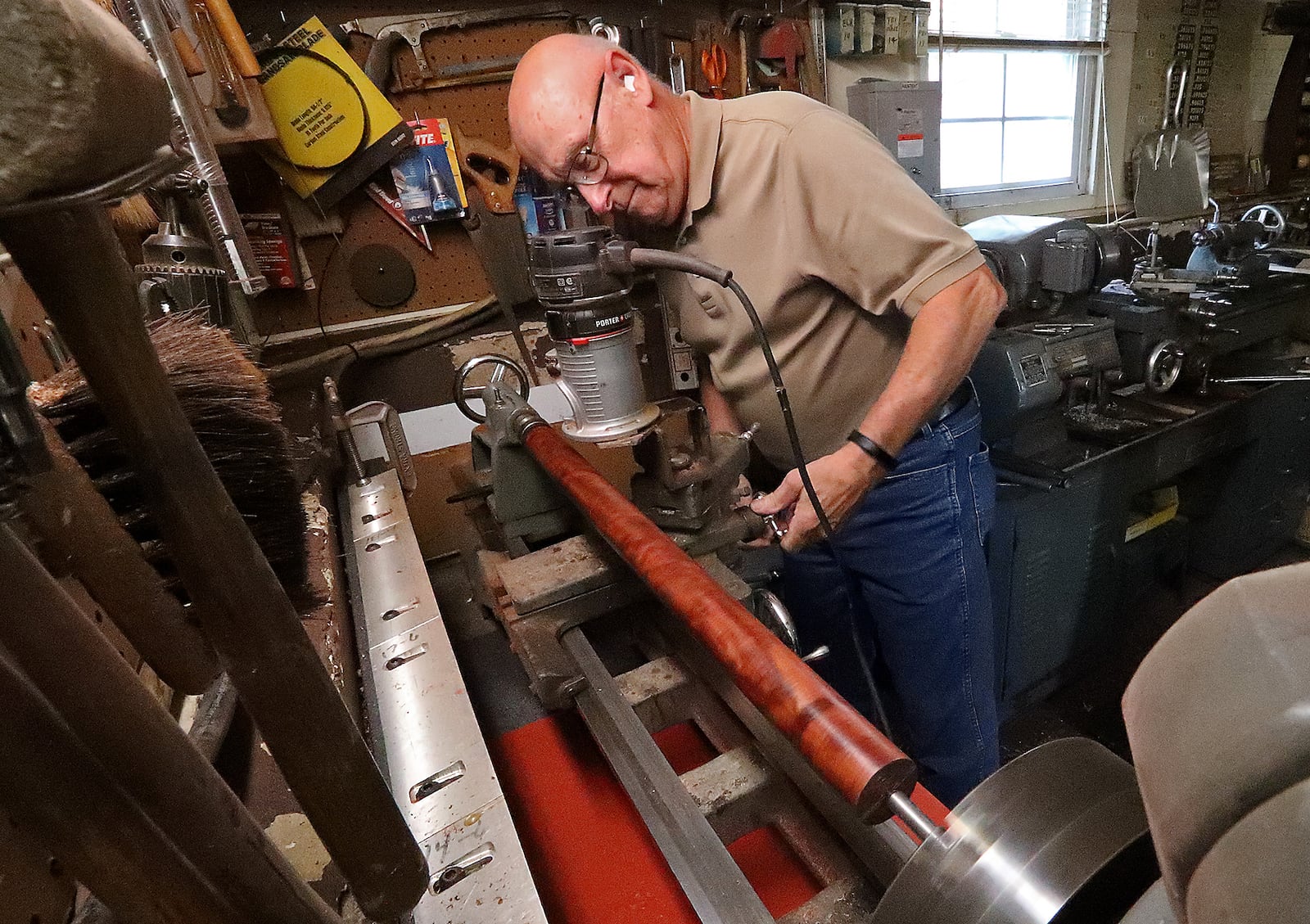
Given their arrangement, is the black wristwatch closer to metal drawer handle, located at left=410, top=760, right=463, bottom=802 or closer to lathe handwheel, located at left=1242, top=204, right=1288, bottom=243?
metal drawer handle, located at left=410, top=760, right=463, bottom=802

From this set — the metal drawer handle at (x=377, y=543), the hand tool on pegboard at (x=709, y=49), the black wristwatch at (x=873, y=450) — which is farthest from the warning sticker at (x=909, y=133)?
the metal drawer handle at (x=377, y=543)

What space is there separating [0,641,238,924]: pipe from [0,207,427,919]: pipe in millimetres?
64

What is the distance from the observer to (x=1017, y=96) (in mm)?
3113

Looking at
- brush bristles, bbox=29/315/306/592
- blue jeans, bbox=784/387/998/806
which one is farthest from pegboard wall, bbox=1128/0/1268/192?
brush bristles, bbox=29/315/306/592

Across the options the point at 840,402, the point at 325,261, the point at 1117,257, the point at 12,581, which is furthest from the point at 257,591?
the point at 1117,257

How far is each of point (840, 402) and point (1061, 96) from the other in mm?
2894

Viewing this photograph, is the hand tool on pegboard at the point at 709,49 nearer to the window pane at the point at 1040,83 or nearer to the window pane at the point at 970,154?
the window pane at the point at 970,154

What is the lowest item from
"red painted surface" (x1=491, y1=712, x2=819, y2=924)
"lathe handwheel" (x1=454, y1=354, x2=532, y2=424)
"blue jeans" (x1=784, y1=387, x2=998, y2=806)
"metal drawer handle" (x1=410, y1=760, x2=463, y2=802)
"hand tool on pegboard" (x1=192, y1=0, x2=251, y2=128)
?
"blue jeans" (x1=784, y1=387, x2=998, y2=806)

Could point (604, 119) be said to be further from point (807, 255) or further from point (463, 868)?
point (463, 868)

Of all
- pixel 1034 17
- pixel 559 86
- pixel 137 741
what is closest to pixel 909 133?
pixel 1034 17

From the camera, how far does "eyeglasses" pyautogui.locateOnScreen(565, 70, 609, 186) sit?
1.13m

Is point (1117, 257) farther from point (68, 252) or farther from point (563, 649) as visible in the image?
point (68, 252)

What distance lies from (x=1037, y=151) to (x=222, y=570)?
388 cm

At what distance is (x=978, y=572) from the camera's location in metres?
1.42
